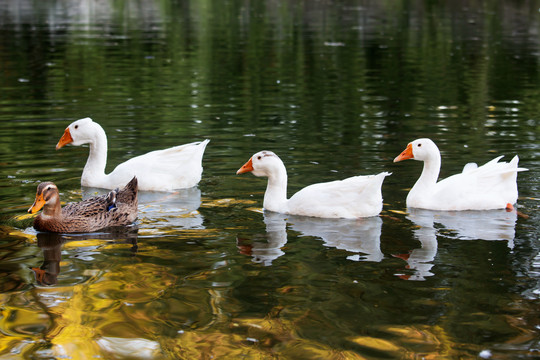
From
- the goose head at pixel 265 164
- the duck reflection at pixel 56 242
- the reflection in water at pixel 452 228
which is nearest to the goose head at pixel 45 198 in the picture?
the duck reflection at pixel 56 242

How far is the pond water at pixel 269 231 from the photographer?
21.7ft

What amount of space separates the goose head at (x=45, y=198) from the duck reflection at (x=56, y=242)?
1.18 ft

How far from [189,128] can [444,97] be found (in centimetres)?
A: 821

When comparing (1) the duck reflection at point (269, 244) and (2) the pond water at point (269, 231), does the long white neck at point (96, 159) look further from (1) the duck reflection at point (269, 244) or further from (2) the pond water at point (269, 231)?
(1) the duck reflection at point (269, 244)

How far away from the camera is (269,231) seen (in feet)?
31.5

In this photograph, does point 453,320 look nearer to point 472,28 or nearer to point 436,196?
point 436,196

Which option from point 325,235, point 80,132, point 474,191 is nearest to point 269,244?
point 325,235

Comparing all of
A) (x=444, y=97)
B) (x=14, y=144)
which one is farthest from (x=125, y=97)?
(x=444, y=97)

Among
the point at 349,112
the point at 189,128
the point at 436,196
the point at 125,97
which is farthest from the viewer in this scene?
the point at 125,97

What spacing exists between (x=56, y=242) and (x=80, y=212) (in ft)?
1.72

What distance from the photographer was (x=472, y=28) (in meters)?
44.2

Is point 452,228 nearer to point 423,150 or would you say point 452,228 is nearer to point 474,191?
point 474,191

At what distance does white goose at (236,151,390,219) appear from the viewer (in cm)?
980

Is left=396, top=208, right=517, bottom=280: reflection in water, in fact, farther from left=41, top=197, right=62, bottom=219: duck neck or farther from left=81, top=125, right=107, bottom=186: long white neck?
left=81, top=125, right=107, bottom=186: long white neck
